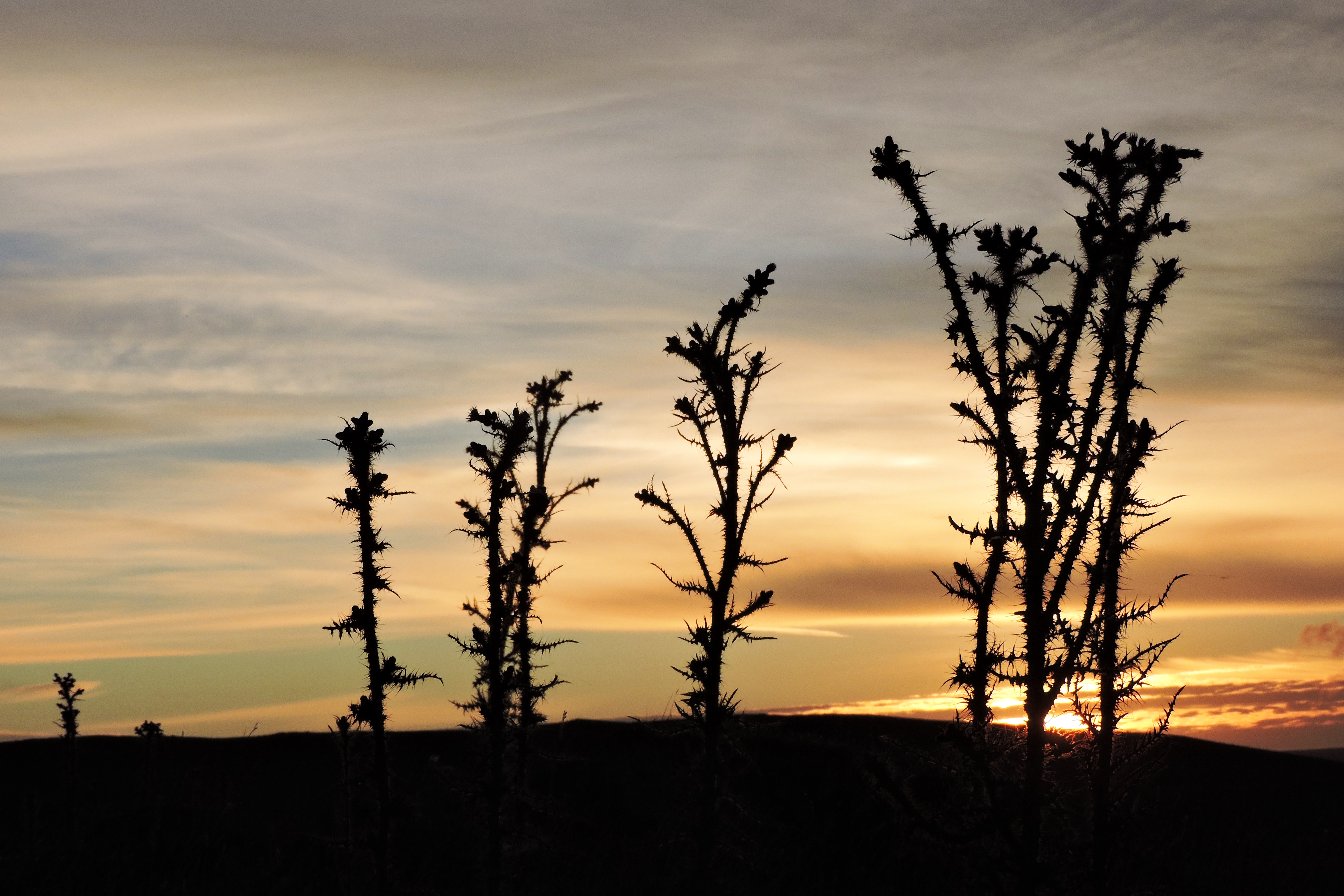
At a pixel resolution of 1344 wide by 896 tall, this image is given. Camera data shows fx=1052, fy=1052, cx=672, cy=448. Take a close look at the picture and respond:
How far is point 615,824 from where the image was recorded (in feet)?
83.8

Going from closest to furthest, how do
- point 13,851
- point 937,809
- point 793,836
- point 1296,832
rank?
1. point 937,809
2. point 13,851
3. point 793,836
4. point 1296,832

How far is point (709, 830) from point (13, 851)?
11.5 meters

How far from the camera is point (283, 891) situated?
50.9 feet

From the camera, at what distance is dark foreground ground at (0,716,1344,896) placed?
48.3 ft

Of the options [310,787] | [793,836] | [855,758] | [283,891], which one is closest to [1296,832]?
[793,836]

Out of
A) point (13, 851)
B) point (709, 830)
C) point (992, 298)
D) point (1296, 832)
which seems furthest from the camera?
point (1296, 832)

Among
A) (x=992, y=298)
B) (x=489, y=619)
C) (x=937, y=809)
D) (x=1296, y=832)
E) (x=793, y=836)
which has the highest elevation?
(x=992, y=298)

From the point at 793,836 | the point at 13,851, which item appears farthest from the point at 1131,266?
the point at 13,851

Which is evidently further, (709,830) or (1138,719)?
(709,830)

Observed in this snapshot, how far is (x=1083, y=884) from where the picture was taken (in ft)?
36.4

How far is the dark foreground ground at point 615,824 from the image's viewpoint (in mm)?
14711

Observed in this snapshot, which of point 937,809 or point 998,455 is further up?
point 998,455

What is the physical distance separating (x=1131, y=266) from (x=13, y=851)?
730 inches

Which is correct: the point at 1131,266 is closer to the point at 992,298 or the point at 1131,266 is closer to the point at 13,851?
the point at 992,298
